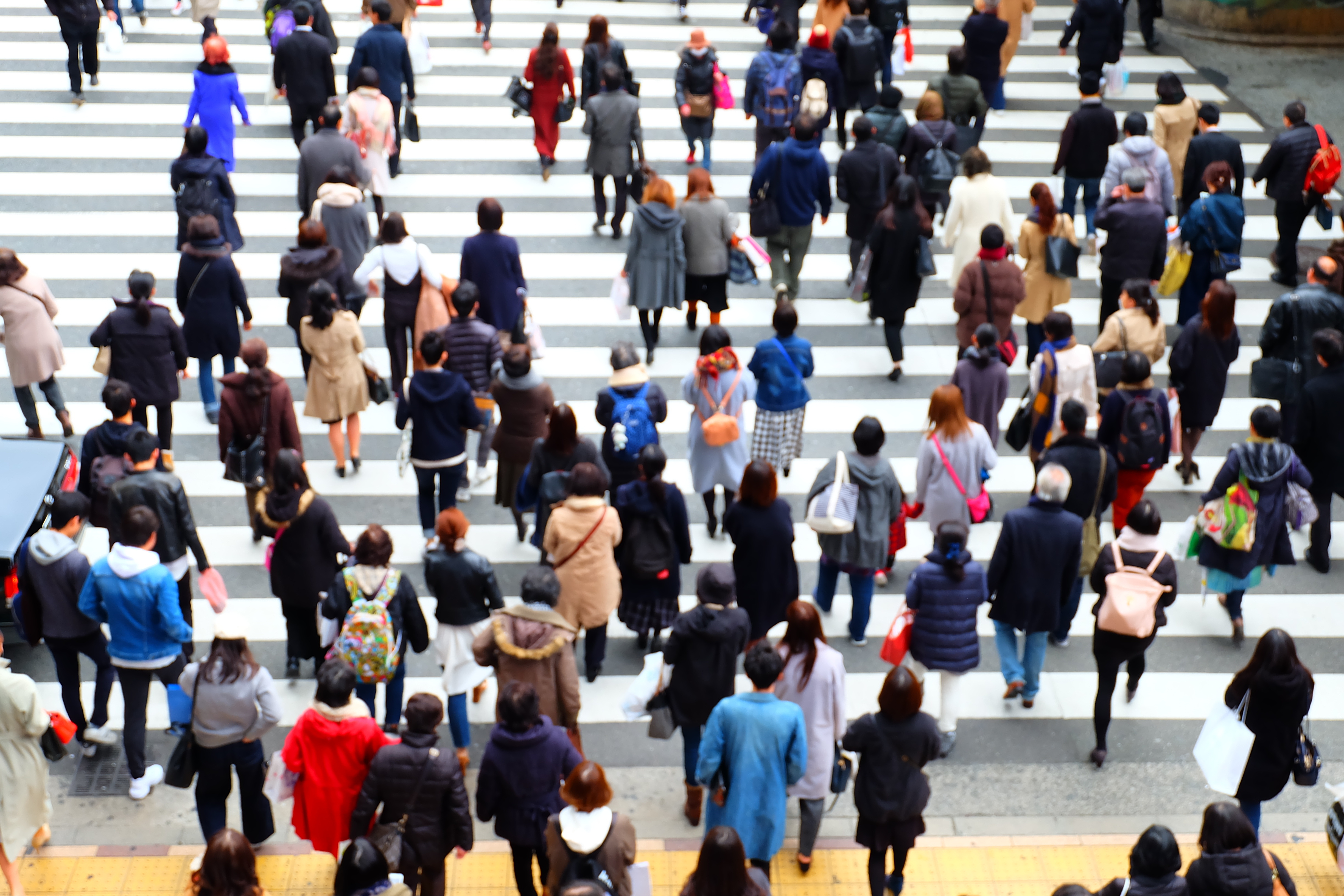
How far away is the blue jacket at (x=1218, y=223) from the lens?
12414 millimetres

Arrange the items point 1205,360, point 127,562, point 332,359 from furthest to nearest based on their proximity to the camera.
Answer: point 1205,360 < point 332,359 < point 127,562

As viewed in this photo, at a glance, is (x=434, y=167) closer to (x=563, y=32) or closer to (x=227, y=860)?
(x=563, y=32)

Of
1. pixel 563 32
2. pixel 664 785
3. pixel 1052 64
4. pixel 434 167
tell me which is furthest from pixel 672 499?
pixel 1052 64

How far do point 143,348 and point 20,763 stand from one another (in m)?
3.94

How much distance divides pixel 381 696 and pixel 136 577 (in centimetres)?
187

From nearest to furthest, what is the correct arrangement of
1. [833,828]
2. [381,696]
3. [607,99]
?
[833,828], [381,696], [607,99]

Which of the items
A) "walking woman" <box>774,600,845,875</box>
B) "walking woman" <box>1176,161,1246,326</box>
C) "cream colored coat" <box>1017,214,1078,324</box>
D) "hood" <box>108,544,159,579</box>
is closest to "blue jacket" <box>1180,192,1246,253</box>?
"walking woman" <box>1176,161,1246,326</box>

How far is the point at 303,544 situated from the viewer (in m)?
8.48

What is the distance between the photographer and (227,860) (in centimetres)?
582

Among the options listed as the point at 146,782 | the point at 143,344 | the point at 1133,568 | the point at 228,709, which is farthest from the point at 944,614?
the point at 143,344

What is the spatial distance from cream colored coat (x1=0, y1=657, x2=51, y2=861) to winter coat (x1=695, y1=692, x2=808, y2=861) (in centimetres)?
322

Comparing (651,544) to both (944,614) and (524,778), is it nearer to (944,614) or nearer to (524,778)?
(944,614)

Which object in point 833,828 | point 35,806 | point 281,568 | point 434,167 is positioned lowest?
point 833,828

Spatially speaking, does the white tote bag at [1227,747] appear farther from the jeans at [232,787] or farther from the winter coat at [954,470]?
the jeans at [232,787]
